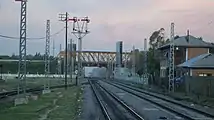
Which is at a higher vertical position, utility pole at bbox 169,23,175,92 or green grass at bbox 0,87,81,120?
utility pole at bbox 169,23,175,92

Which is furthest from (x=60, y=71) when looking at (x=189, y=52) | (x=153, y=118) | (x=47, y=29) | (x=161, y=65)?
(x=153, y=118)

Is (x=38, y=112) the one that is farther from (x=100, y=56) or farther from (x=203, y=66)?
(x=100, y=56)

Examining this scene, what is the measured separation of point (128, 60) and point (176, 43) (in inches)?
4056

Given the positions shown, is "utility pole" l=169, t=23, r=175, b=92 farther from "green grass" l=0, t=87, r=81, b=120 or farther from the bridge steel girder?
the bridge steel girder

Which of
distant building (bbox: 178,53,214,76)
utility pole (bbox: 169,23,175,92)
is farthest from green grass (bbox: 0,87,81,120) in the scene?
distant building (bbox: 178,53,214,76)

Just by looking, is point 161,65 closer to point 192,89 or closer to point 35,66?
point 192,89

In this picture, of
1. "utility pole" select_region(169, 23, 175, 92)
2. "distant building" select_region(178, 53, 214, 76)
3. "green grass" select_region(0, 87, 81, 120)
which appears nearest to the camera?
"green grass" select_region(0, 87, 81, 120)

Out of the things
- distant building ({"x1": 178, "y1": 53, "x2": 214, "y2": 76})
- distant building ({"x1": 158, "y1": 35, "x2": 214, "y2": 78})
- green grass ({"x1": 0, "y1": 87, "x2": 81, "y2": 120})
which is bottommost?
green grass ({"x1": 0, "y1": 87, "x2": 81, "y2": 120})

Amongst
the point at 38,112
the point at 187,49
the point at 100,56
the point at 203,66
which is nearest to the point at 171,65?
the point at 203,66

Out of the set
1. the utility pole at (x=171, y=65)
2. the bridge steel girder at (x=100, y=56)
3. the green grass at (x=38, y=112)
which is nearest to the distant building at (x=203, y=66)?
the utility pole at (x=171, y=65)

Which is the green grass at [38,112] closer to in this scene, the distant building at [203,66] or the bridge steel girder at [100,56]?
the distant building at [203,66]

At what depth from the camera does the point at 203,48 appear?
295 feet

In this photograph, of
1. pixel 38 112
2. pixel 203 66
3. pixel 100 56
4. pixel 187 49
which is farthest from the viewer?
pixel 100 56

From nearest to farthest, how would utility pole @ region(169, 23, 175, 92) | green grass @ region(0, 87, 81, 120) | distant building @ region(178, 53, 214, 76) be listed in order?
green grass @ region(0, 87, 81, 120) → utility pole @ region(169, 23, 175, 92) → distant building @ region(178, 53, 214, 76)
